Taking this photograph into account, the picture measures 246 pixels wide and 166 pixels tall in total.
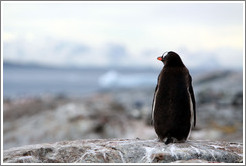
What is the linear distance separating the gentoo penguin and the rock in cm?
24

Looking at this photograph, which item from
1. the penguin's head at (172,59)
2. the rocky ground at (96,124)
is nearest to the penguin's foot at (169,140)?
the penguin's head at (172,59)

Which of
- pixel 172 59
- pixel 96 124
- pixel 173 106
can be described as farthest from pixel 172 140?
pixel 96 124

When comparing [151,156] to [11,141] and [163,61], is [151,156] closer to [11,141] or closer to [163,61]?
[163,61]

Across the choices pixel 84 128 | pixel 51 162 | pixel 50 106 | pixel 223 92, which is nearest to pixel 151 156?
pixel 51 162

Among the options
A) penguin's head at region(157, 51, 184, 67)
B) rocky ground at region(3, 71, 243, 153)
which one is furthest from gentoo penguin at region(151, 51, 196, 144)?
rocky ground at region(3, 71, 243, 153)

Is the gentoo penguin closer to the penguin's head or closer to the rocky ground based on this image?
the penguin's head

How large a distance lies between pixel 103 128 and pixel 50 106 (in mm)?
4843

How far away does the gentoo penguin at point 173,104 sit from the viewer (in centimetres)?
601

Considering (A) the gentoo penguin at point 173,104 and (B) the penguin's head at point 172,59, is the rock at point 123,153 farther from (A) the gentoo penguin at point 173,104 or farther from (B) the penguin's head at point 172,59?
(B) the penguin's head at point 172,59

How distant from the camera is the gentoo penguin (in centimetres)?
601

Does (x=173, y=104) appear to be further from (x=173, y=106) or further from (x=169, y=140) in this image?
(x=169, y=140)

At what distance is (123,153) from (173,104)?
43.5 inches

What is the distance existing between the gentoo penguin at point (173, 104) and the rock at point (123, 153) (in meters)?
0.24

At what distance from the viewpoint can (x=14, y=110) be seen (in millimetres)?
18094
